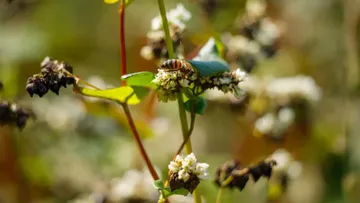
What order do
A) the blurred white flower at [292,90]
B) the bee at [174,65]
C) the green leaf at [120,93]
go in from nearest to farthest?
the bee at [174,65] < the green leaf at [120,93] < the blurred white flower at [292,90]

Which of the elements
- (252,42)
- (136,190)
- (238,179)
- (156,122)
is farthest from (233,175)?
(156,122)

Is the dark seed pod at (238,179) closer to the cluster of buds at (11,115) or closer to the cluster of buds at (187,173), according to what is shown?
the cluster of buds at (187,173)

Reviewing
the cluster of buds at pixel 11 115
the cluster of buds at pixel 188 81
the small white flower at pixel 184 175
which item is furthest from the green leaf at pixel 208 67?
the cluster of buds at pixel 11 115

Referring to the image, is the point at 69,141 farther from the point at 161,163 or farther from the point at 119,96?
the point at 119,96

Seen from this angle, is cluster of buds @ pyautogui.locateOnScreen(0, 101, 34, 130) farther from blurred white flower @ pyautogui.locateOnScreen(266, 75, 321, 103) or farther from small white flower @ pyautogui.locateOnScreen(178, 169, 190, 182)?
blurred white flower @ pyautogui.locateOnScreen(266, 75, 321, 103)

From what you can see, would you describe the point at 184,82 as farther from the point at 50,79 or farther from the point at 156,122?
the point at 156,122

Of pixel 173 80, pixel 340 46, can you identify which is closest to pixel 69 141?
pixel 173 80
